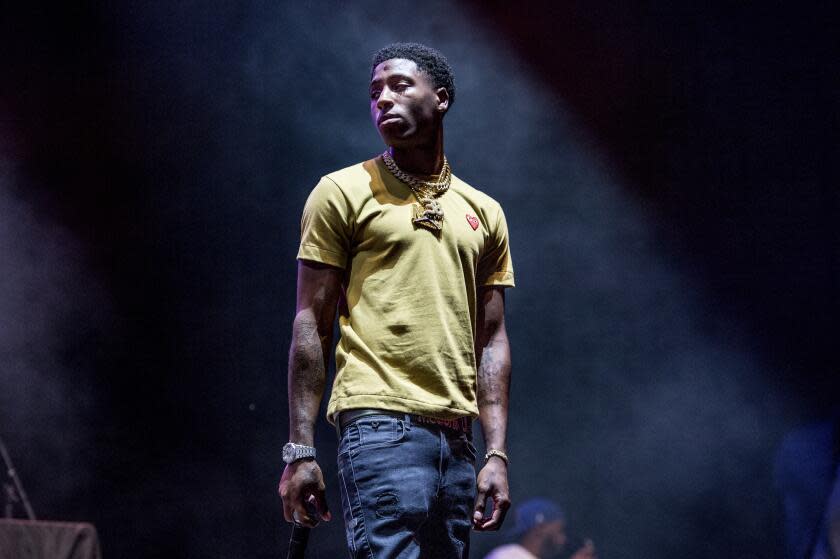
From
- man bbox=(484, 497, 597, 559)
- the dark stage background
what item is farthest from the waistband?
man bbox=(484, 497, 597, 559)

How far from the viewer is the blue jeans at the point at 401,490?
66.1 inches

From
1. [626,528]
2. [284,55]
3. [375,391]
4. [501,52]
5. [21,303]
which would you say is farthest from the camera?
[626,528]

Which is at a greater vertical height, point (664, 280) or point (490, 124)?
point (490, 124)

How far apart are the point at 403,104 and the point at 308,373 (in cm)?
66

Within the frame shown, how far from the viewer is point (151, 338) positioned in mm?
4293

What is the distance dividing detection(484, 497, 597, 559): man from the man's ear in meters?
3.18

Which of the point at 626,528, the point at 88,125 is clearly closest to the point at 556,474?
the point at 626,528

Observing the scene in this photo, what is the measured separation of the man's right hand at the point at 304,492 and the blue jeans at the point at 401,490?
2.1 inches

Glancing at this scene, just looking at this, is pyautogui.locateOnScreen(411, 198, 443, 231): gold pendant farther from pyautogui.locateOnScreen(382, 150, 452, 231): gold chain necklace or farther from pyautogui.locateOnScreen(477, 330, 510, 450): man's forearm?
pyautogui.locateOnScreen(477, 330, 510, 450): man's forearm

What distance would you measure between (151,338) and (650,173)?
2.72m

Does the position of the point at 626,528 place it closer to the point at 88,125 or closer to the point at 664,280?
the point at 664,280

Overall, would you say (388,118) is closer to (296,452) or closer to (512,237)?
(296,452)

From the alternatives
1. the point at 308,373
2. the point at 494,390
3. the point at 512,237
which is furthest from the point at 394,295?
the point at 512,237

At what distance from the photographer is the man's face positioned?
6.68 ft
